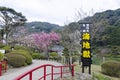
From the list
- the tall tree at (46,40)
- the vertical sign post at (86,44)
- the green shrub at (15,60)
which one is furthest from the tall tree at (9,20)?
the vertical sign post at (86,44)

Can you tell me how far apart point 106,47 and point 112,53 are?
1.56 meters

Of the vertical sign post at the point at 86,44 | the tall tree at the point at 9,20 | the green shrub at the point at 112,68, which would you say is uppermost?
the tall tree at the point at 9,20

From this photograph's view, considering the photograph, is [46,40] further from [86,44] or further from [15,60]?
[86,44]

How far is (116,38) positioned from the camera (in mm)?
45344

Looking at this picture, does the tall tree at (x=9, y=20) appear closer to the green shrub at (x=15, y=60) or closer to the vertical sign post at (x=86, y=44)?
the green shrub at (x=15, y=60)

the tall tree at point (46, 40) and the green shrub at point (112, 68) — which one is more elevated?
the tall tree at point (46, 40)

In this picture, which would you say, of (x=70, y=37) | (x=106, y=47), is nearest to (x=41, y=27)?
(x=106, y=47)

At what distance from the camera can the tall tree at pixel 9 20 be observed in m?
47.0

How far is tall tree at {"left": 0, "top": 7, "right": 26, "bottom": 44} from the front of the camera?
154 ft

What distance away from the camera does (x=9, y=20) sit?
47125 mm

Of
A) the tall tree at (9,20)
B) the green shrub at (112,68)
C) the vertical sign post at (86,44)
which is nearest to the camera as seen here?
the vertical sign post at (86,44)

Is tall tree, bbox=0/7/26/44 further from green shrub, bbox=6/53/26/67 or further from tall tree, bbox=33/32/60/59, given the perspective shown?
green shrub, bbox=6/53/26/67

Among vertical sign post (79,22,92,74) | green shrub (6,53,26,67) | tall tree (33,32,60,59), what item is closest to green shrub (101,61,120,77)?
vertical sign post (79,22,92,74)

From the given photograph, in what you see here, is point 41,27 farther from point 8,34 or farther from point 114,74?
point 114,74
